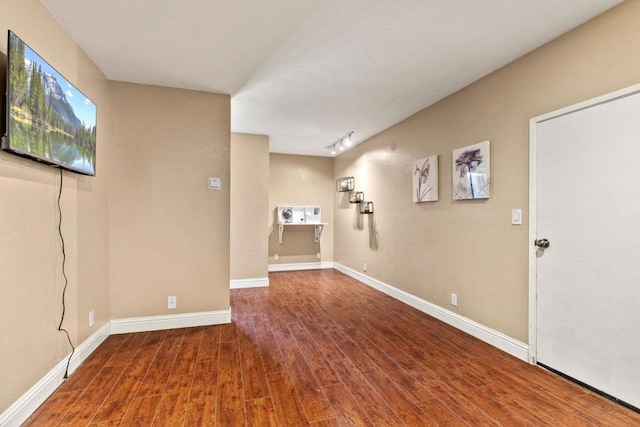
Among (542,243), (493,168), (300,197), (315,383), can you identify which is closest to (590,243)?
(542,243)

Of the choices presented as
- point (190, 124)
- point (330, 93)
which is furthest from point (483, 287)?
point (190, 124)

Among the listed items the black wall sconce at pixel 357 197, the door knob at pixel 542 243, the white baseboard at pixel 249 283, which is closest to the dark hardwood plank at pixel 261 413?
the door knob at pixel 542 243

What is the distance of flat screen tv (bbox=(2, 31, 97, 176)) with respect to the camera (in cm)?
150

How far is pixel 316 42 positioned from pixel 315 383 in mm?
2484

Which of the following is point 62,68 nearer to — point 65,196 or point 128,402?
point 65,196

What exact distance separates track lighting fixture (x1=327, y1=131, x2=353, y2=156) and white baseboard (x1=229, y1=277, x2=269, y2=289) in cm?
268

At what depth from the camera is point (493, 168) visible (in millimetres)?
2680

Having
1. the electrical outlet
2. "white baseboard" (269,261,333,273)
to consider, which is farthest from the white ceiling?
"white baseboard" (269,261,333,273)

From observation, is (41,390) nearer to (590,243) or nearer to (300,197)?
(590,243)

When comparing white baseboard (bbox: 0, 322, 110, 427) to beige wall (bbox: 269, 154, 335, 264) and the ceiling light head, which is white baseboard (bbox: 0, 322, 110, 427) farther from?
the ceiling light head

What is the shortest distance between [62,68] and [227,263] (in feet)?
6.94

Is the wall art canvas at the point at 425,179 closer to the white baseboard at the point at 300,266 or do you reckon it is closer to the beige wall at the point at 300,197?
the beige wall at the point at 300,197

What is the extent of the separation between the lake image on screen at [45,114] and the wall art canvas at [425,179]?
333 cm

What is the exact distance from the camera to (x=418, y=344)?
2.68 metres
